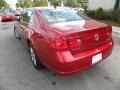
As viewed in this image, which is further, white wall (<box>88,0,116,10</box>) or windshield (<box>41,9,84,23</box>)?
white wall (<box>88,0,116,10</box>)

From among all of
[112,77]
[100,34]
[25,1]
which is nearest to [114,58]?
[112,77]

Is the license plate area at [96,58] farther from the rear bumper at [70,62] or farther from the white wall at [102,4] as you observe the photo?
the white wall at [102,4]

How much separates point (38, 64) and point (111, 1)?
1466 centimetres

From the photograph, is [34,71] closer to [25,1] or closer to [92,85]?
[92,85]

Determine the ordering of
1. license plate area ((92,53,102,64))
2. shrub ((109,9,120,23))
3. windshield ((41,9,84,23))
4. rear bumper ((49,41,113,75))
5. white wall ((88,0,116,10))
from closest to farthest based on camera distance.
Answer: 1. rear bumper ((49,41,113,75))
2. license plate area ((92,53,102,64))
3. windshield ((41,9,84,23))
4. shrub ((109,9,120,23))
5. white wall ((88,0,116,10))

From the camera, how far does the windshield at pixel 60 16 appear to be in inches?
178

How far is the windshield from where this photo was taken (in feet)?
14.8

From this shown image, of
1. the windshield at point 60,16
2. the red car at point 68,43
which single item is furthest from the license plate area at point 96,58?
the windshield at point 60,16

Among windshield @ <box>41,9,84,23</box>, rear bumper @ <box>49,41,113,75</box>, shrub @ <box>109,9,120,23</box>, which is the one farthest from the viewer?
shrub @ <box>109,9,120,23</box>

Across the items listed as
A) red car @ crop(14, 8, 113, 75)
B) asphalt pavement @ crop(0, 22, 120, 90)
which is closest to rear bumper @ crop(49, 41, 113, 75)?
red car @ crop(14, 8, 113, 75)

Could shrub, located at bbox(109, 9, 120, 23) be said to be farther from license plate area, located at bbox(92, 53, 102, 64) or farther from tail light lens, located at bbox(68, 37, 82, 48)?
tail light lens, located at bbox(68, 37, 82, 48)

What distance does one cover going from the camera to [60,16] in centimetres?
469

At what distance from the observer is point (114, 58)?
5.41 metres

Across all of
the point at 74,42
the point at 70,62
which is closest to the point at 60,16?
the point at 74,42
